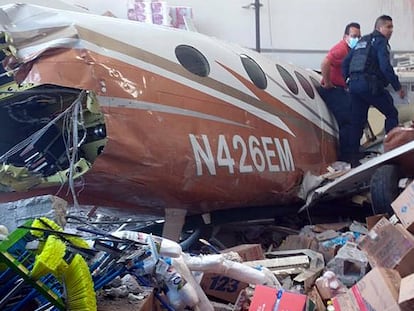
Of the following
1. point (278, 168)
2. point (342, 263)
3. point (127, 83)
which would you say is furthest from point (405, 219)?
point (127, 83)

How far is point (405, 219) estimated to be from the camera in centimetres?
387

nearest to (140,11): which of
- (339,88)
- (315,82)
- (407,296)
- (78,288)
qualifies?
(315,82)

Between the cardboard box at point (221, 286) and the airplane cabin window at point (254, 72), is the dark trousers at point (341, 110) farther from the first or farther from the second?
the cardboard box at point (221, 286)

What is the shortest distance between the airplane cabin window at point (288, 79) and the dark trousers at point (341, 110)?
0.79m

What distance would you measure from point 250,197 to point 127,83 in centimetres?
165

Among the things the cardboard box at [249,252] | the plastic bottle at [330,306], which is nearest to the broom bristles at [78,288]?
the plastic bottle at [330,306]

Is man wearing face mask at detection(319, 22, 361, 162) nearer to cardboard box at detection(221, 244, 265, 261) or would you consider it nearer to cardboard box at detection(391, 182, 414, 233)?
cardboard box at detection(221, 244, 265, 261)

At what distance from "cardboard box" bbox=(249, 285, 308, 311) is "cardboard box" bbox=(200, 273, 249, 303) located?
36 centimetres

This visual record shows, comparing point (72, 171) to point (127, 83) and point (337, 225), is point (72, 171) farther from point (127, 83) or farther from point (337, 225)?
point (337, 225)

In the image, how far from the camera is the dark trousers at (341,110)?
656 centimetres

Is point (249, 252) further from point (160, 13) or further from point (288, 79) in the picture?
→ point (160, 13)

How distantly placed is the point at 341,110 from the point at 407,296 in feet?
13.4

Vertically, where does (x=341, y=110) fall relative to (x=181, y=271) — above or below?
below

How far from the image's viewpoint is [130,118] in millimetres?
3943
